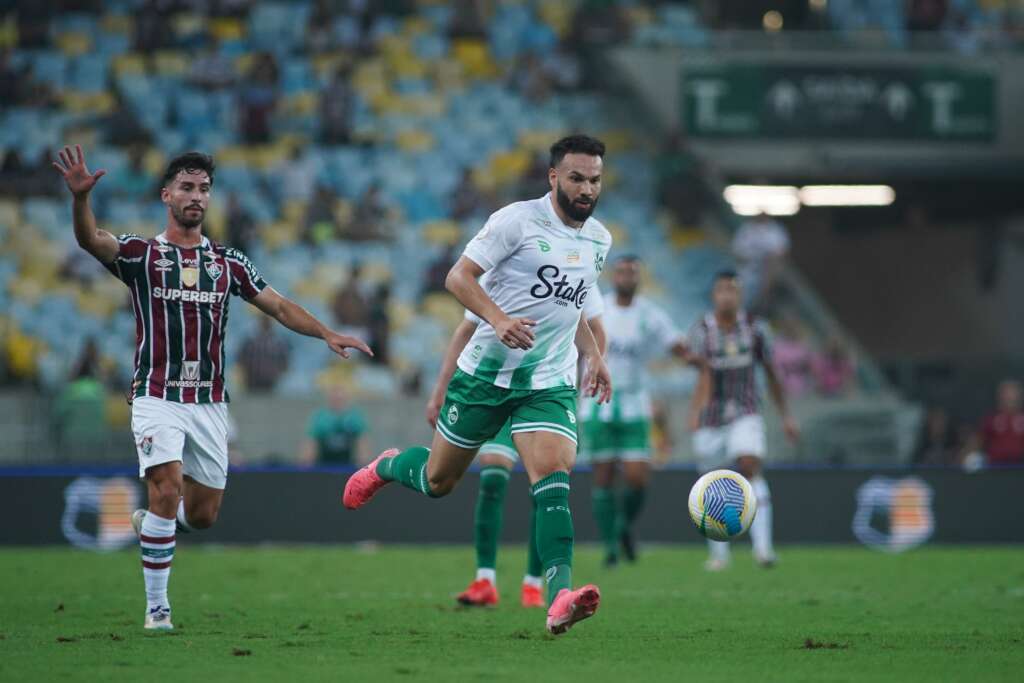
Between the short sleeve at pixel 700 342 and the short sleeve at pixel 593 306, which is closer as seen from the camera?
the short sleeve at pixel 593 306

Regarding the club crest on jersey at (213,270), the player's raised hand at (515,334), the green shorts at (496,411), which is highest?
the club crest on jersey at (213,270)

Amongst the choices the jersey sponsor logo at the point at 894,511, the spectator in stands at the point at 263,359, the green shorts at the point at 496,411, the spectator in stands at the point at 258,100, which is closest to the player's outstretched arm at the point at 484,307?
the green shorts at the point at 496,411

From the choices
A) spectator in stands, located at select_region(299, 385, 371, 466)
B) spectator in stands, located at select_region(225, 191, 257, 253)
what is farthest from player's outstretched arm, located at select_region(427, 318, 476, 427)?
spectator in stands, located at select_region(225, 191, 257, 253)

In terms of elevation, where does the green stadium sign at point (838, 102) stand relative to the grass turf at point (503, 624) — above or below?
above

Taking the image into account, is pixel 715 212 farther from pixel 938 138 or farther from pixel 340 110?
pixel 340 110

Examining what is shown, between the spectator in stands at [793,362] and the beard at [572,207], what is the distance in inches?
534

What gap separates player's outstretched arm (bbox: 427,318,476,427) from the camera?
9.71 m

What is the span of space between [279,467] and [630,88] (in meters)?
10.7

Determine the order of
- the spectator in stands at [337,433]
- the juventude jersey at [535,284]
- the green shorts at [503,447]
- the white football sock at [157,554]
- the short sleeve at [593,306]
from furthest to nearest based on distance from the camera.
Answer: the spectator in stands at [337,433], the green shorts at [503,447], the short sleeve at [593,306], the white football sock at [157,554], the juventude jersey at [535,284]

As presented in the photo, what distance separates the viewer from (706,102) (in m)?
25.4

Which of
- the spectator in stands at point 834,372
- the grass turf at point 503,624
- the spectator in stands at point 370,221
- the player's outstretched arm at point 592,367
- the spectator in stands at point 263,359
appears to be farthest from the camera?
the spectator in stands at point 370,221

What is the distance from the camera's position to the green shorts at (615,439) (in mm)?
13922

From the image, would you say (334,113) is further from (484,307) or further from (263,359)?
(484,307)

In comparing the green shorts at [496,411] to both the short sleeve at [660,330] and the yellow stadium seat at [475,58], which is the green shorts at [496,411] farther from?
the yellow stadium seat at [475,58]
